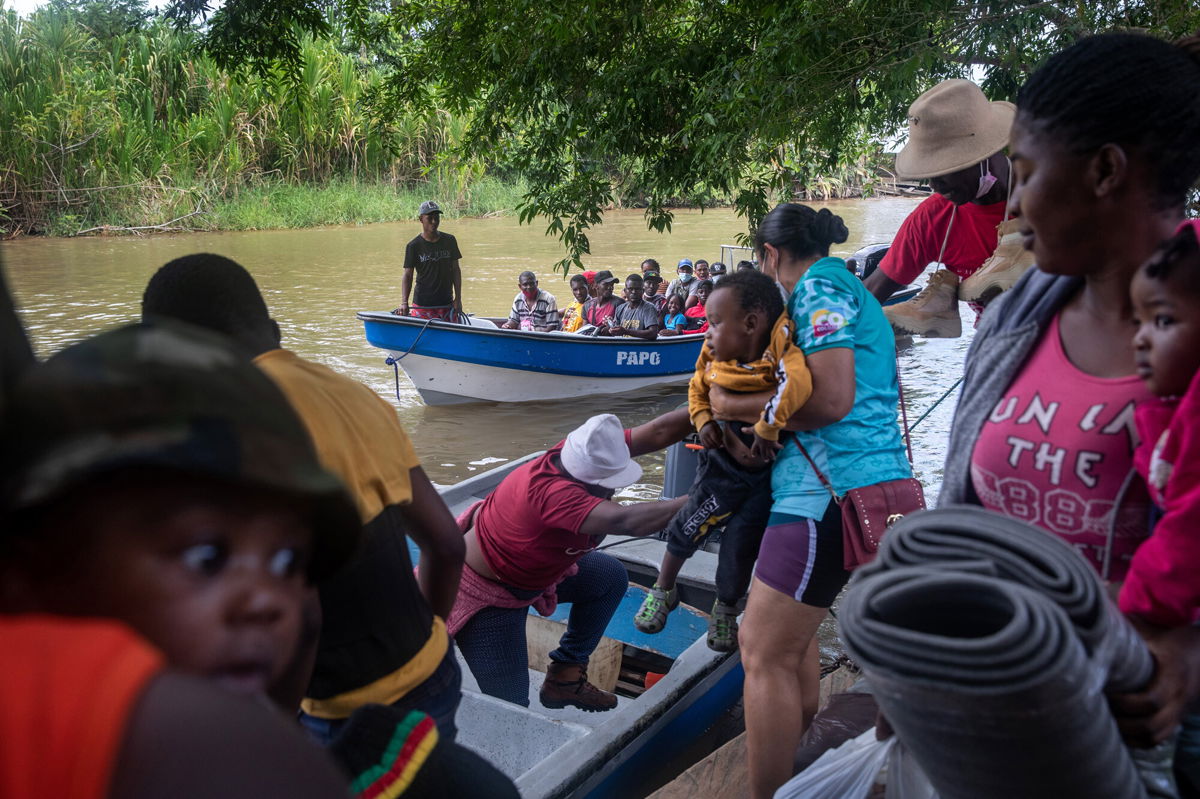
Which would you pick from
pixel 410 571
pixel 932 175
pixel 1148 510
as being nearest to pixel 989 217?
pixel 932 175

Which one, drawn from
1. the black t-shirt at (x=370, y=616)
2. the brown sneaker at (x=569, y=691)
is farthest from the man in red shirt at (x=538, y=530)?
the black t-shirt at (x=370, y=616)

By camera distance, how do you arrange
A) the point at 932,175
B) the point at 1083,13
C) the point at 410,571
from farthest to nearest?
the point at 1083,13
the point at 932,175
the point at 410,571

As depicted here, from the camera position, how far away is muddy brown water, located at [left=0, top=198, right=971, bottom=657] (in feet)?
31.5

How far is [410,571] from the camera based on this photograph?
1.71 meters

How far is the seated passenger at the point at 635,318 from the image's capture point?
34.2 feet

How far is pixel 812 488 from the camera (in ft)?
7.80

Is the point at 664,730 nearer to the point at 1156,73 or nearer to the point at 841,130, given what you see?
the point at 1156,73

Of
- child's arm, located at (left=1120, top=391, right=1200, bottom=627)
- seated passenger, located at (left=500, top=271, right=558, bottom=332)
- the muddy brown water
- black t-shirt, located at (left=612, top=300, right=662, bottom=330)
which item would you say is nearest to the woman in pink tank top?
child's arm, located at (left=1120, top=391, right=1200, bottom=627)

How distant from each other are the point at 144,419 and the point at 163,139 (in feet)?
81.1

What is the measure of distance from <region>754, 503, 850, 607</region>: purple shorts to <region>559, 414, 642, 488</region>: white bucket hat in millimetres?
855

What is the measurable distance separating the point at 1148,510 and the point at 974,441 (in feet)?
0.84

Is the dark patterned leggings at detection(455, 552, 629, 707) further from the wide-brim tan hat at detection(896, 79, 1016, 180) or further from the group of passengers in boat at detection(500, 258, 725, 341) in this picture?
the group of passengers in boat at detection(500, 258, 725, 341)

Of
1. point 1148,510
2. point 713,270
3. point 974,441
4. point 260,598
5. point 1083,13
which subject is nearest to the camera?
point 260,598

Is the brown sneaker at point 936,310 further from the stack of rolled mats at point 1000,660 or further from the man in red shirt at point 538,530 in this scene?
the stack of rolled mats at point 1000,660
